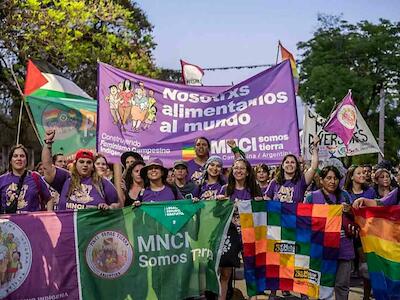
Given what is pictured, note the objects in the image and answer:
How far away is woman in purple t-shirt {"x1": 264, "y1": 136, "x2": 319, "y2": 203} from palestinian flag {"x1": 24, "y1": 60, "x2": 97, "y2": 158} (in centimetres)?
461

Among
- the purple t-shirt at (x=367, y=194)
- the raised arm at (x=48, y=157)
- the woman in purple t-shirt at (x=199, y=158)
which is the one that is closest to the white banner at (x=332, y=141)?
the purple t-shirt at (x=367, y=194)

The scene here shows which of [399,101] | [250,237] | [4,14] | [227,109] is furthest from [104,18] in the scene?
[399,101]

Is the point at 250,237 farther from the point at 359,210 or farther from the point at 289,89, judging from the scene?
the point at 289,89

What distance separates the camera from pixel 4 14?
16953 mm

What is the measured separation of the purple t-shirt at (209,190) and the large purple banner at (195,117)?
129 cm

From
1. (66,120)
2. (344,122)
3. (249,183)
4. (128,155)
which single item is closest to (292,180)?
(249,183)

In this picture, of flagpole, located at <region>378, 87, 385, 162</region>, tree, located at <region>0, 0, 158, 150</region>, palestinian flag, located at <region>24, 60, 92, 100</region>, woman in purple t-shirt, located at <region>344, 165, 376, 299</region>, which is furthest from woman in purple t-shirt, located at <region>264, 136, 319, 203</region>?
flagpole, located at <region>378, 87, 385, 162</region>

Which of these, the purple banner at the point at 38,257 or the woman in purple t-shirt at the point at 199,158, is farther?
the woman in purple t-shirt at the point at 199,158

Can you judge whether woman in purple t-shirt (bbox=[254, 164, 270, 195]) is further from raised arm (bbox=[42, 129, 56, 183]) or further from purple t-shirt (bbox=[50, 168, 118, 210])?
raised arm (bbox=[42, 129, 56, 183])

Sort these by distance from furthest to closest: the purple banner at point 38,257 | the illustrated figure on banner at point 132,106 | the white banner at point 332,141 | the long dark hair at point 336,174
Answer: the white banner at point 332,141
the illustrated figure on banner at point 132,106
the long dark hair at point 336,174
the purple banner at point 38,257

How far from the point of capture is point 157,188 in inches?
246

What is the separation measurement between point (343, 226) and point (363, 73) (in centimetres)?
2845

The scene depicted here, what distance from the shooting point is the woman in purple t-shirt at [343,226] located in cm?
599

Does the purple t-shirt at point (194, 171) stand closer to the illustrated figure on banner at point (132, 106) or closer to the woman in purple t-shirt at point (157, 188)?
the woman in purple t-shirt at point (157, 188)
